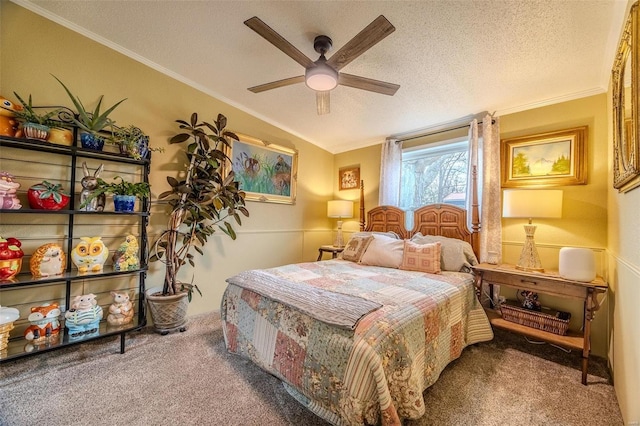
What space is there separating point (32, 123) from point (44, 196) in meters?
0.55

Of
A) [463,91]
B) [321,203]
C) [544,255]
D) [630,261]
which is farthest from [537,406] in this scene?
[321,203]

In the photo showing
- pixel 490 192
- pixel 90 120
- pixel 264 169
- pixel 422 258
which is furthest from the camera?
pixel 264 169

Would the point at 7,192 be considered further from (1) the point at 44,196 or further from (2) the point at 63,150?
(2) the point at 63,150

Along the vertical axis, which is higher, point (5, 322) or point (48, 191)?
point (48, 191)

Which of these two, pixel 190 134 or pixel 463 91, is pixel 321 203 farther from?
pixel 463 91

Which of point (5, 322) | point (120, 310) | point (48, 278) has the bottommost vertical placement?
point (120, 310)

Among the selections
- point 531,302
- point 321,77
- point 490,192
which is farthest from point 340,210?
point 531,302

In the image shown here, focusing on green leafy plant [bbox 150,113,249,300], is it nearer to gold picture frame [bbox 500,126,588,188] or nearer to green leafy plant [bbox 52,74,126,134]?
green leafy plant [bbox 52,74,126,134]

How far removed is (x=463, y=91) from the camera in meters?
2.56

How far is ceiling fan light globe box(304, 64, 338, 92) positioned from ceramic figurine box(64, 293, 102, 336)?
2547 millimetres

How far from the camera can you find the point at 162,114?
272 cm

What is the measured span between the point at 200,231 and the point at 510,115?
3.74m

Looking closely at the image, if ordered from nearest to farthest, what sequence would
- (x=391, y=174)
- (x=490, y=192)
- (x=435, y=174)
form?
(x=490, y=192)
(x=435, y=174)
(x=391, y=174)

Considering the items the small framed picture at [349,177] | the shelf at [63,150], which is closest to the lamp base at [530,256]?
the small framed picture at [349,177]
